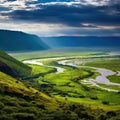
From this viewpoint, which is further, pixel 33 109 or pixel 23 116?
pixel 33 109

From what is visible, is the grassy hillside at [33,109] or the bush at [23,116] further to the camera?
the grassy hillside at [33,109]

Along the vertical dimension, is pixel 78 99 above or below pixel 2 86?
below

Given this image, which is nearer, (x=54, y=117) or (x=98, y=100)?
(x=54, y=117)

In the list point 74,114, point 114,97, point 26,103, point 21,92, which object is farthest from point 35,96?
point 114,97

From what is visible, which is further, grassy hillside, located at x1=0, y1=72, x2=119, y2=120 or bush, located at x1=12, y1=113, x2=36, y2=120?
grassy hillside, located at x1=0, y1=72, x2=119, y2=120

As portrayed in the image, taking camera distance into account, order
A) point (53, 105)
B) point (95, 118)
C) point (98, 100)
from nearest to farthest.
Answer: point (95, 118) < point (53, 105) < point (98, 100)

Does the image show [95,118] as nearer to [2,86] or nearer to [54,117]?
[54,117]

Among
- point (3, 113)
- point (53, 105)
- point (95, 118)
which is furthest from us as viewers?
point (53, 105)

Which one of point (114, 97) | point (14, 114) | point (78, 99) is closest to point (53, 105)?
point (14, 114)

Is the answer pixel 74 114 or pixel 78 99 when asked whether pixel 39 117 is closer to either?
pixel 74 114

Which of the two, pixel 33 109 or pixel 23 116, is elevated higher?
pixel 23 116
